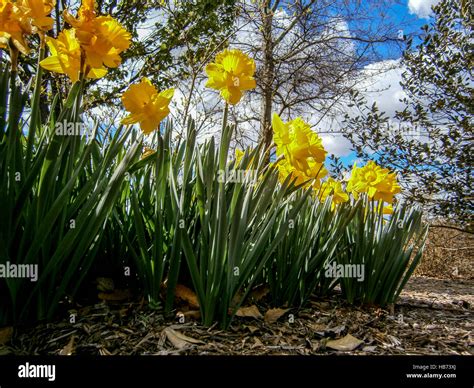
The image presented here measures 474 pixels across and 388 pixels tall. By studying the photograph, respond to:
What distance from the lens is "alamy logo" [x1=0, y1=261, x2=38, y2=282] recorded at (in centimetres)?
115

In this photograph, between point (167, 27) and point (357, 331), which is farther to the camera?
point (167, 27)

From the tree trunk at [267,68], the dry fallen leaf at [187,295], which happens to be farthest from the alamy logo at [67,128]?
the tree trunk at [267,68]

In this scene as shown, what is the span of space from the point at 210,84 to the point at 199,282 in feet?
Answer: 2.09

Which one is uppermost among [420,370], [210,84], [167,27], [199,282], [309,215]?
[167,27]

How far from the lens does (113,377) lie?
105cm

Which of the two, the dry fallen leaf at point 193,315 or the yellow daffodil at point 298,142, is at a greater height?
the yellow daffodil at point 298,142

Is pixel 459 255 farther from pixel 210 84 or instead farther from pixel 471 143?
pixel 210 84

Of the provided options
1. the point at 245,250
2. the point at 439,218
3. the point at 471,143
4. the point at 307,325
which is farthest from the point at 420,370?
the point at 439,218

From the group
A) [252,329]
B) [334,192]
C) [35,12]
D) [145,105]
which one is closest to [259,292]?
[252,329]

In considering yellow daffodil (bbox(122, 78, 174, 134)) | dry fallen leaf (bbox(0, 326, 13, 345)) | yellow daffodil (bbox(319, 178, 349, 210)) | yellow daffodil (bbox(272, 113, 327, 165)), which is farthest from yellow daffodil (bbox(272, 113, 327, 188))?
dry fallen leaf (bbox(0, 326, 13, 345))

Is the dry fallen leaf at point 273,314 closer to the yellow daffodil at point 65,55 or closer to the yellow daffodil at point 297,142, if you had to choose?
the yellow daffodil at point 297,142

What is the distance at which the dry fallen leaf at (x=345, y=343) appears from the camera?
129 centimetres

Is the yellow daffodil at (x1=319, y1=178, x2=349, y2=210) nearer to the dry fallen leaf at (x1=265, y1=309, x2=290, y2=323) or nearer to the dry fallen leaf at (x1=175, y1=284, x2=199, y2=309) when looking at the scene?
the dry fallen leaf at (x1=265, y1=309, x2=290, y2=323)

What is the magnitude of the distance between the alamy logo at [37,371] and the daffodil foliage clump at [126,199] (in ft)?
0.67
